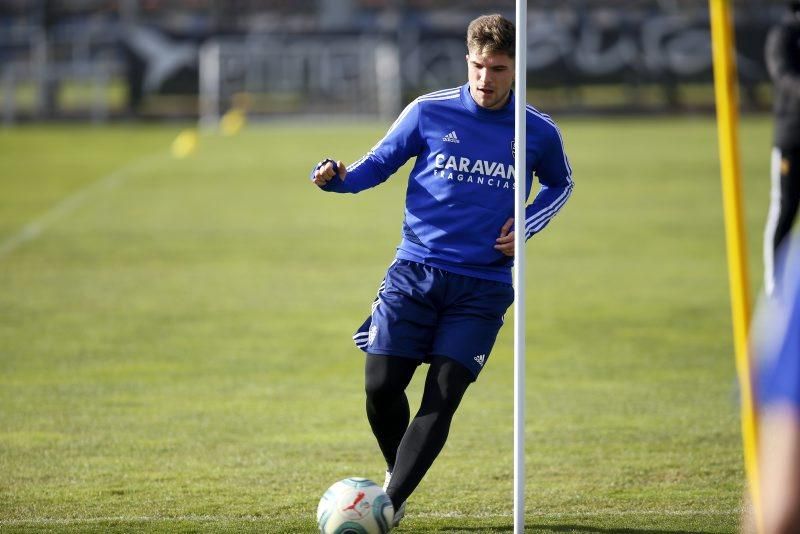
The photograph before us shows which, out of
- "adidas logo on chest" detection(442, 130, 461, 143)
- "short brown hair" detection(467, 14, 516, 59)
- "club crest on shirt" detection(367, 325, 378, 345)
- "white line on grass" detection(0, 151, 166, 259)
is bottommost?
"white line on grass" detection(0, 151, 166, 259)

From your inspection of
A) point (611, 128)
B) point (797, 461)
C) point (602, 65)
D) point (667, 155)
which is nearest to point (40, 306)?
point (797, 461)

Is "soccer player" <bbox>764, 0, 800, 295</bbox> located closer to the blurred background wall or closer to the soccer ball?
the soccer ball

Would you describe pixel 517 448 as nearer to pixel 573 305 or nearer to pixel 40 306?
pixel 573 305

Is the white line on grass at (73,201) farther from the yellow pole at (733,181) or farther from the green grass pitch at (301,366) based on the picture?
the yellow pole at (733,181)

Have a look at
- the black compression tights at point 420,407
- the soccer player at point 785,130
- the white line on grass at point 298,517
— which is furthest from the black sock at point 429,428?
the soccer player at point 785,130

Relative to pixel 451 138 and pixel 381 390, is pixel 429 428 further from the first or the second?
pixel 451 138

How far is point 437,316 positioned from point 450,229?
387 millimetres

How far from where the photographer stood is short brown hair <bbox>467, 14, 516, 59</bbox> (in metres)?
5.31

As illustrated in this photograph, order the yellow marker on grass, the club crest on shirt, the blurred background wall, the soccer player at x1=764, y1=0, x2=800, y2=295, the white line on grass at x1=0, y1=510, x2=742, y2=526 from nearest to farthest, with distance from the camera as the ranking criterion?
the club crest on shirt < the white line on grass at x1=0, y1=510, x2=742, y2=526 < the soccer player at x1=764, y1=0, x2=800, y2=295 < the yellow marker on grass < the blurred background wall

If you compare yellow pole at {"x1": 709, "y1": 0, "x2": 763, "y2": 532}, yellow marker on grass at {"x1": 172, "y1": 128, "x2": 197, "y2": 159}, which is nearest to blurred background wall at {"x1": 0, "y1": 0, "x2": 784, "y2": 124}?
yellow marker on grass at {"x1": 172, "y1": 128, "x2": 197, "y2": 159}

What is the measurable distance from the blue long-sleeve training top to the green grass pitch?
1.26 metres

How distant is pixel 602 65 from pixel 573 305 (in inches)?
869

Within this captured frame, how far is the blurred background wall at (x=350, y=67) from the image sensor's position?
32.2 metres

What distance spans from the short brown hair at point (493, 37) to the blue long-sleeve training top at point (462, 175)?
0.98ft
